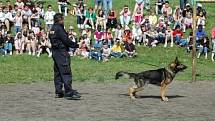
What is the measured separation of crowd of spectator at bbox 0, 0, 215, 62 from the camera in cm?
2636

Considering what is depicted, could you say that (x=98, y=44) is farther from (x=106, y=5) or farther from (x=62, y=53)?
(x=62, y=53)

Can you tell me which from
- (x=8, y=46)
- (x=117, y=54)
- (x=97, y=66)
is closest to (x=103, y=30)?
(x=117, y=54)

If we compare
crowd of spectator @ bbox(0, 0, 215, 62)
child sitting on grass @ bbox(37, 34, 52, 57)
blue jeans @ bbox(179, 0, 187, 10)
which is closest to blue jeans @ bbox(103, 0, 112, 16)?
crowd of spectator @ bbox(0, 0, 215, 62)

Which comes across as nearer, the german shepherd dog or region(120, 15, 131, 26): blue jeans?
the german shepherd dog

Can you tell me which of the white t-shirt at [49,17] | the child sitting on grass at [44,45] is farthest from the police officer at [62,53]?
the white t-shirt at [49,17]

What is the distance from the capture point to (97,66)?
931 inches

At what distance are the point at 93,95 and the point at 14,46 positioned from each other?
37.8 feet

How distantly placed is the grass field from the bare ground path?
6.69 feet

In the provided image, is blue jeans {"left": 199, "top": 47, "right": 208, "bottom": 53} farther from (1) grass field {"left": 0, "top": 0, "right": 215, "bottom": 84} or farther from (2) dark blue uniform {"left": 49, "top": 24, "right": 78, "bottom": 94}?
(2) dark blue uniform {"left": 49, "top": 24, "right": 78, "bottom": 94}

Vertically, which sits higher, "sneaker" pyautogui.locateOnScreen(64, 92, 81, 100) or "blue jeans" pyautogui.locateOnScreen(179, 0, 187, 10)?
"blue jeans" pyautogui.locateOnScreen(179, 0, 187, 10)

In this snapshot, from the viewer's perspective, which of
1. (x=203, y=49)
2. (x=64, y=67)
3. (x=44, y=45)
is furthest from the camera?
(x=203, y=49)

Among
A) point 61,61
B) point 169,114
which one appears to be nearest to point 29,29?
point 61,61

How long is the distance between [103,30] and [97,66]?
5280 millimetres

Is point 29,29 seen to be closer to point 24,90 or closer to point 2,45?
point 2,45
